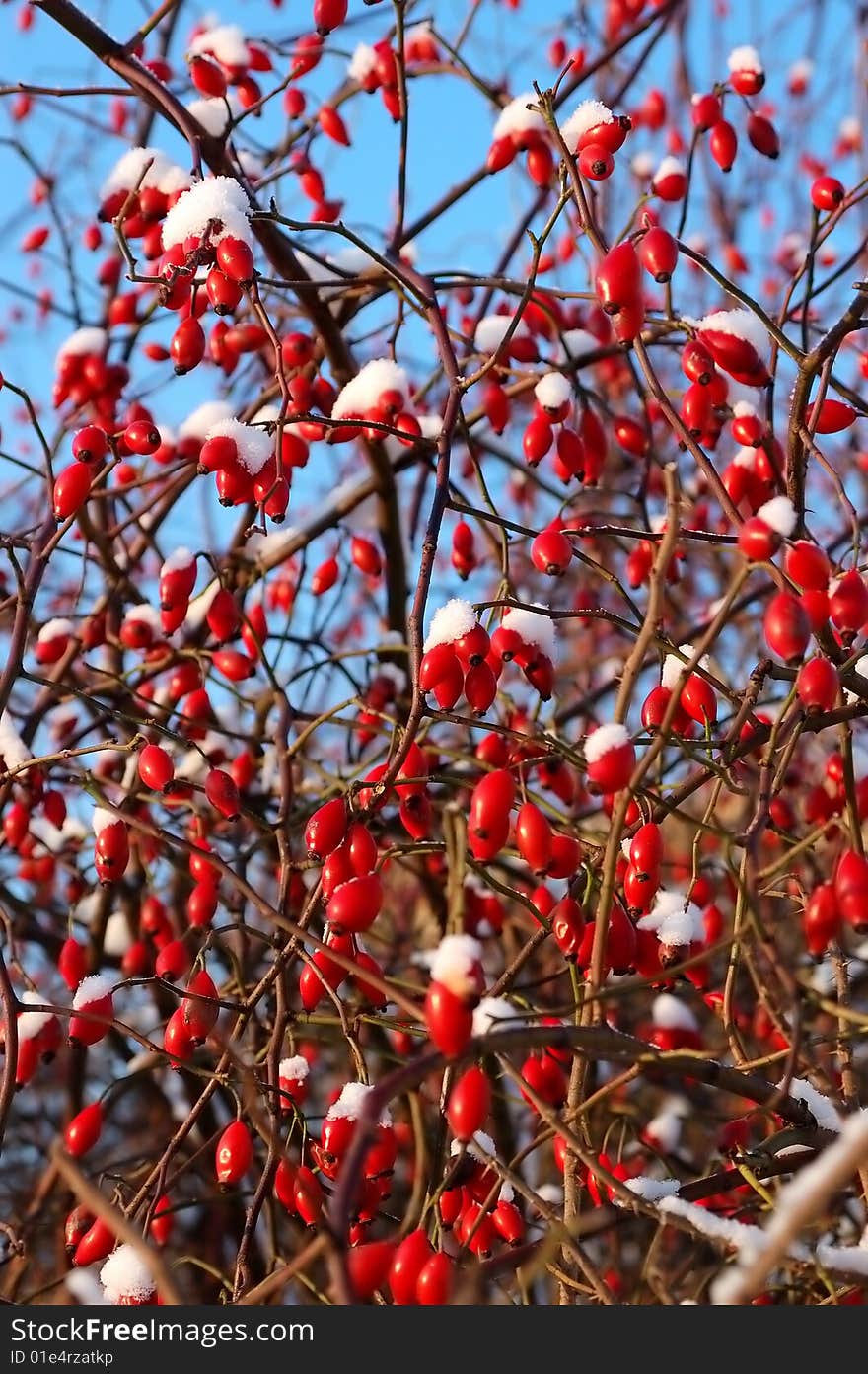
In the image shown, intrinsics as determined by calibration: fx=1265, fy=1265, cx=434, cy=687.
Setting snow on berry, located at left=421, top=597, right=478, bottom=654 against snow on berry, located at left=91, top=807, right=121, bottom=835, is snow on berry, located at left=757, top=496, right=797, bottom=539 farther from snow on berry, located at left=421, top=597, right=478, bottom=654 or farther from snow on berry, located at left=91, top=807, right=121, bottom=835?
snow on berry, located at left=91, top=807, right=121, bottom=835

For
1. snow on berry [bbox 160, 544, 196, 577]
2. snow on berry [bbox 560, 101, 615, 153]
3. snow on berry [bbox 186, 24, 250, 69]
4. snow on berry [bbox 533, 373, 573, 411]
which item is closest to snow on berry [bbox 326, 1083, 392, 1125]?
snow on berry [bbox 160, 544, 196, 577]

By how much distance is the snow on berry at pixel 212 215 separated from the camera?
176 centimetres

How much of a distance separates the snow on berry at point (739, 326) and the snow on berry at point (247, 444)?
674 mm

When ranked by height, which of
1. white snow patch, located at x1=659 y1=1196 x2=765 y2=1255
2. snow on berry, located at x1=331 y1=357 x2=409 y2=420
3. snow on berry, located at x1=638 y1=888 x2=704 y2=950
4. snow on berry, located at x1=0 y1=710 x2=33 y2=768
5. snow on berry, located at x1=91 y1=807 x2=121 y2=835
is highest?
snow on berry, located at x1=331 y1=357 x2=409 y2=420

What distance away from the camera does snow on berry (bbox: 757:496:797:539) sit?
51.2 inches

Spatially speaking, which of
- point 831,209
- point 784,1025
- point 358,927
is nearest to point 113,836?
point 358,927

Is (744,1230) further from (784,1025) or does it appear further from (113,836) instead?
(113,836)

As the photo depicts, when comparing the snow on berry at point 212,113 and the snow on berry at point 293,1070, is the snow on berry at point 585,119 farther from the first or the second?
the snow on berry at point 293,1070

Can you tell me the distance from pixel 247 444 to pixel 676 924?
36.0 inches

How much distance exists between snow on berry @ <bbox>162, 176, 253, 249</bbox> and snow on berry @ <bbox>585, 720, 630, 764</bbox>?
2.96 ft

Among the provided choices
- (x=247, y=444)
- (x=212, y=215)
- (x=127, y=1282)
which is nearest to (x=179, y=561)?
(x=247, y=444)

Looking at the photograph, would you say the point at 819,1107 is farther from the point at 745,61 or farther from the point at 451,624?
the point at 745,61

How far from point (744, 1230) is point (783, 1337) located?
155 mm

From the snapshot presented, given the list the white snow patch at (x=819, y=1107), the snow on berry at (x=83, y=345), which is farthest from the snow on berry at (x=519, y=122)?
the white snow patch at (x=819, y=1107)
